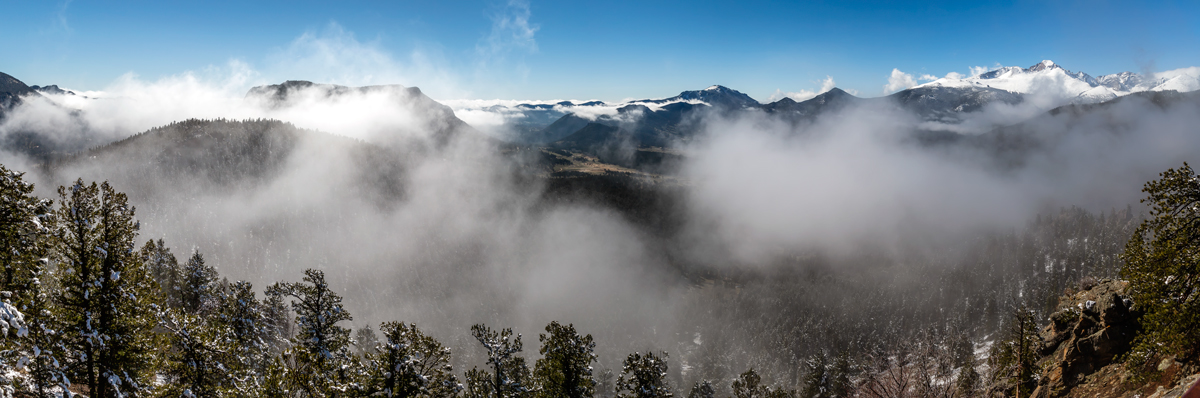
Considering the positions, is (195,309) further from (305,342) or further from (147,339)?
(147,339)

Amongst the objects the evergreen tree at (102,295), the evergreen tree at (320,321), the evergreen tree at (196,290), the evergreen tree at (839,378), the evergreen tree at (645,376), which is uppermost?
the evergreen tree at (102,295)

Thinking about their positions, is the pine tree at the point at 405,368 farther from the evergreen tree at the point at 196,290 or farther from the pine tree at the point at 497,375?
the evergreen tree at the point at 196,290

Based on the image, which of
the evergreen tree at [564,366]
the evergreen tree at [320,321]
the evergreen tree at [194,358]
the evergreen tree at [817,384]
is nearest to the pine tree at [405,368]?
the evergreen tree at [320,321]

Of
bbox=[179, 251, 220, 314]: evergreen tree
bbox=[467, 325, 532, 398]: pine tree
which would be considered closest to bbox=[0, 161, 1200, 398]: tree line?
bbox=[467, 325, 532, 398]: pine tree

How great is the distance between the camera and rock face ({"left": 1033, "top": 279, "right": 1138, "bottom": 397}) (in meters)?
27.8

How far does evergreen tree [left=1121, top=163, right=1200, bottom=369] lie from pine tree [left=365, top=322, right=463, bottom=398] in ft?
99.7

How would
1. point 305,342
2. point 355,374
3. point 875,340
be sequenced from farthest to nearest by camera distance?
point 875,340
point 305,342
point 355,374

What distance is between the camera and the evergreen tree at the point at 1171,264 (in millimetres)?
15789

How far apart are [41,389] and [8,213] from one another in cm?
668

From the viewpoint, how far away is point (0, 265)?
49.3 ft

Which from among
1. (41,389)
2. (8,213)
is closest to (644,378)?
(41,389)

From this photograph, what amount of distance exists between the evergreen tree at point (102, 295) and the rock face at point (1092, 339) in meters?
47.9

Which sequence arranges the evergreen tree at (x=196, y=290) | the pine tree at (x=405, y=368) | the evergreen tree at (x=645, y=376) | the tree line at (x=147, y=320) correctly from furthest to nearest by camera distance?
1. the evergreen tree at (x=196, y=290)
2. the evergreen tree at (x=645, y=376)
3. the pine tree at (x=405, y=368)
4. the tree line at (x=147, y=320)

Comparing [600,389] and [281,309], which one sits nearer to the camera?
[281,309]
